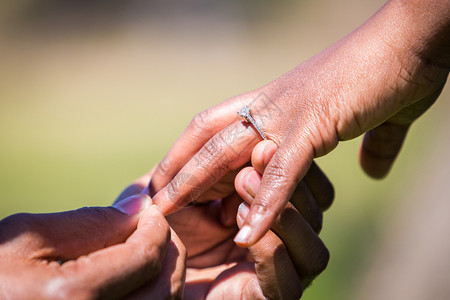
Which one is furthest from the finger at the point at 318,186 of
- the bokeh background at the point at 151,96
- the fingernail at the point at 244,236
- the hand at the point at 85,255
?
the bokeh background at the point at 151,96

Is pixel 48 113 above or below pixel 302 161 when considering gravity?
above

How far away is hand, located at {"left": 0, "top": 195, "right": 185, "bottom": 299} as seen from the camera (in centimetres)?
148

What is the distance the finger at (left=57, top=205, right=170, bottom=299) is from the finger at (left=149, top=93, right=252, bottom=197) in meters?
0.62

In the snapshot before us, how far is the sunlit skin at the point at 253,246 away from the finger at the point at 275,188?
0.12m

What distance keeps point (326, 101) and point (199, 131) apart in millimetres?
739

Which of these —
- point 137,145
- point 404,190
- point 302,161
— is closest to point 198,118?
point 302,161

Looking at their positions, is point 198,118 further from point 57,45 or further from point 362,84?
point 57,45

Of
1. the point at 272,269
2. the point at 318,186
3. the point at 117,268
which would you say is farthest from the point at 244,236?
the point at 318,186

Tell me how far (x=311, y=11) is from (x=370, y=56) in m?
8.07

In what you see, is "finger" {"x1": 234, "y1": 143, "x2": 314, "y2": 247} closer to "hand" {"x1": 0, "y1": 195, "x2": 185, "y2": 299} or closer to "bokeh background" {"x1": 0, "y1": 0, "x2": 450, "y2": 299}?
"hand" {"x1": 0, "y1": 195, "x2": 185, "y2": 299}

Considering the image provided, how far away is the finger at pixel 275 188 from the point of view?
1656mm

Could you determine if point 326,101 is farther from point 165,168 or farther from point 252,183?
point 165,168

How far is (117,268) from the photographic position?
157 centimetres

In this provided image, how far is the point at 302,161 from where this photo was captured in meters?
1.80
